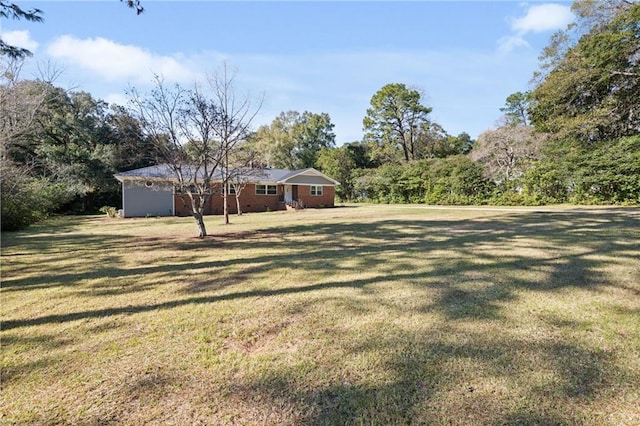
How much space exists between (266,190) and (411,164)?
13.0 metres

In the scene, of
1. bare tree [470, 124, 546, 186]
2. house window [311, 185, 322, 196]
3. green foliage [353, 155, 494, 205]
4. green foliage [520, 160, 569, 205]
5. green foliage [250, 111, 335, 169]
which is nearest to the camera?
green foliage [520, 160, 569, 205]

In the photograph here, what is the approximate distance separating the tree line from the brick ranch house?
1.46 meters

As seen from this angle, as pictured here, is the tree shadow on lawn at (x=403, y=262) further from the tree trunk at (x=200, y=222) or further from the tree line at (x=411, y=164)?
the tree line at (x=411, y=164)

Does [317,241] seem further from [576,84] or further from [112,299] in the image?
[576,84]

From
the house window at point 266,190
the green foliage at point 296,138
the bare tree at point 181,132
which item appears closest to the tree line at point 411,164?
the bare tree at point 181,132

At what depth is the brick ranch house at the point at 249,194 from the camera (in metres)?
18.7

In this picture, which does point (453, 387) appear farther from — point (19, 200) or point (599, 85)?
point (599, 85)

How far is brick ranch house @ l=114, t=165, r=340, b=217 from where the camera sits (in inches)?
737

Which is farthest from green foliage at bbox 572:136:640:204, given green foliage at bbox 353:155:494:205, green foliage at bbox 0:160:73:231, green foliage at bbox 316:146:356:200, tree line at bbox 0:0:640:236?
green foliage at bbox 0:160:73:231

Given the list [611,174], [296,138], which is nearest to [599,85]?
[611,174]

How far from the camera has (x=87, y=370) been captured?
2412 mm

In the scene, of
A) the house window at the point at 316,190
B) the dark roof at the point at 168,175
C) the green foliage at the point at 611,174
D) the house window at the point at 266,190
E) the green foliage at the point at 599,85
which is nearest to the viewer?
the dark roof at the point at 168,175

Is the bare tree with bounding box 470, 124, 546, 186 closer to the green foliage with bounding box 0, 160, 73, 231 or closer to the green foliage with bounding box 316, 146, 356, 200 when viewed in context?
the green foliage with bounding box 316, 146, 356, 200

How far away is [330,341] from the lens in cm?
278
